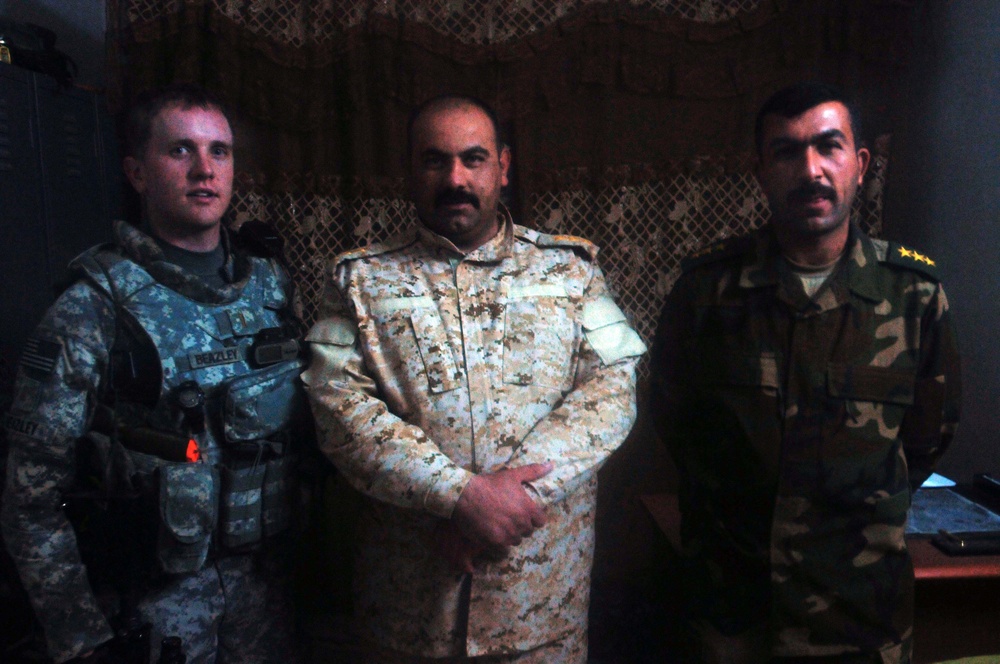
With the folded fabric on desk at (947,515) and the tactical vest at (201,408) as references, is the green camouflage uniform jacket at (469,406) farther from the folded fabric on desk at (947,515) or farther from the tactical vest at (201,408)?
the folded fabric on desk at (947,515)

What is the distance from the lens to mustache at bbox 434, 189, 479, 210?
1.38 m

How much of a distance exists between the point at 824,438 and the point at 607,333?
496 millimetres

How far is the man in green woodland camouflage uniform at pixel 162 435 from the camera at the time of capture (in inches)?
49.8

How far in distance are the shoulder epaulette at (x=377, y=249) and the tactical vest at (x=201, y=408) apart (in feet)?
0.87

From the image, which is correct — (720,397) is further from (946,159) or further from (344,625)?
(344,625)

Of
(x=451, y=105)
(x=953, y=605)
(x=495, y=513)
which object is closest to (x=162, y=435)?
(x=495, y=513)

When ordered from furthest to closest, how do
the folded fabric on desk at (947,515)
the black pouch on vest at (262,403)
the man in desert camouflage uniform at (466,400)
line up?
the folded fabric on desk at (947,515)
the black pouch on vest at (262,403)
the man in desert camouflage uniform at (466,400)

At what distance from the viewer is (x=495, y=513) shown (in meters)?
1.17

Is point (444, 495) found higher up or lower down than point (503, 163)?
lower down

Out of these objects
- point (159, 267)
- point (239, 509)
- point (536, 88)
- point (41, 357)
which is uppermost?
point (536, 88)

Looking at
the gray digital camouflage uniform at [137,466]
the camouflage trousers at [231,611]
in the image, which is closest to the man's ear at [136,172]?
the gray digital camouflage uniform at [137,466]

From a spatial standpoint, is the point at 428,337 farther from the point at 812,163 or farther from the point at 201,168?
the point at 812,163

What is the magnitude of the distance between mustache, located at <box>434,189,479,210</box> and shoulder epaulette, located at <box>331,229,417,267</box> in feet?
0.44

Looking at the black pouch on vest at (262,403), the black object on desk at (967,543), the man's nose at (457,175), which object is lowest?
the black object on desk at (967,543)
